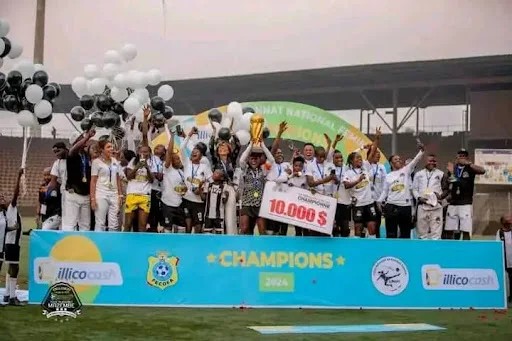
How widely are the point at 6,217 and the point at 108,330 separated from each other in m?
2.12

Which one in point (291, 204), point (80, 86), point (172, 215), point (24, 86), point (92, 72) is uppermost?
point (92, 72)

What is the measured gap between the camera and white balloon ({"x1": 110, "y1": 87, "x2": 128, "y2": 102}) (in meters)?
10.3

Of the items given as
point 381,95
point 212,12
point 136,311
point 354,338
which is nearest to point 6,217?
point 136,311

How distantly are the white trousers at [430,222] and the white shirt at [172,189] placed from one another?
2.92 m

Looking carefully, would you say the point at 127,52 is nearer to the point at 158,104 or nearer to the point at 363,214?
the point at 158,104

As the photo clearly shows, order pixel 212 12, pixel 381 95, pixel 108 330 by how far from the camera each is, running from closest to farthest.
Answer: pixel 108 330 → pixel 212 12 → pixel 381 95

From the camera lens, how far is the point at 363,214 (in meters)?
8.12

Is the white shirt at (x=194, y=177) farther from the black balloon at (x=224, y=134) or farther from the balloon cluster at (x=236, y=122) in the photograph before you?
the balloon cluster at (x=236, y=122)

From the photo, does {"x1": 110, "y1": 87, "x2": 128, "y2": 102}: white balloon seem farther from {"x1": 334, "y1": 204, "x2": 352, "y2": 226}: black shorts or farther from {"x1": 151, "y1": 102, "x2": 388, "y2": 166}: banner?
{"x1": 334, "y1": 204, "x2": 352, "y2": 226}: black shorts

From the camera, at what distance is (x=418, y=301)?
23.4 ft

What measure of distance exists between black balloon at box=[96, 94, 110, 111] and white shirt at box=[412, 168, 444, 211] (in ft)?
15.4

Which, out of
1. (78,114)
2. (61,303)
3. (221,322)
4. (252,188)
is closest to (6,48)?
(78,114)

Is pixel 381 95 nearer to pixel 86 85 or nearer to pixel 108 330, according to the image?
pixel 86 85

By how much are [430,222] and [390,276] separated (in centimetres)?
148
